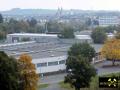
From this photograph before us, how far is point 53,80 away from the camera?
1002 cm

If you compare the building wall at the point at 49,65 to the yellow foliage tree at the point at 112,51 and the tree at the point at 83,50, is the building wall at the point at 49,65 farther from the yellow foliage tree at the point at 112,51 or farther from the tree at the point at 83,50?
the yellow foliage tree at the point at 112,51

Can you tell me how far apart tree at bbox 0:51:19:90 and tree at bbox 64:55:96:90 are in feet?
4.66

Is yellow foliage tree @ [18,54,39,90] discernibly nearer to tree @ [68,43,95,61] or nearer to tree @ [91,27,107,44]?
tree @ [68,43,95,61]

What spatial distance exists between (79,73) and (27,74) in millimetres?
1022

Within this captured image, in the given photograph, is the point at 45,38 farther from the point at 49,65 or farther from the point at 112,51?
the point at 49,65

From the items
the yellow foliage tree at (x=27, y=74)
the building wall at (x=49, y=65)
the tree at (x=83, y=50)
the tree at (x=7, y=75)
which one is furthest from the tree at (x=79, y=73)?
the tree at (x=83, y=50)

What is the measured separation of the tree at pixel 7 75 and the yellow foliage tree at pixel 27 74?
583 mm

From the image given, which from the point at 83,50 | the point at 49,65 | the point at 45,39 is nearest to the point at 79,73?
the point at 49,65

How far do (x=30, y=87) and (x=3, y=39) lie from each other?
1139 cm

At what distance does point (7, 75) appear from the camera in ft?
20.7

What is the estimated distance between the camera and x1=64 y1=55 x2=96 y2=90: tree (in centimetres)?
758

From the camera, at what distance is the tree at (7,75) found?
630cm

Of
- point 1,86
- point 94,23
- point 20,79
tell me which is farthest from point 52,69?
point 94,23

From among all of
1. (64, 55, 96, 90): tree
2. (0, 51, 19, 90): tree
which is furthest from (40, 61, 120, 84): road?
(0, 51, 19, 90): tree
